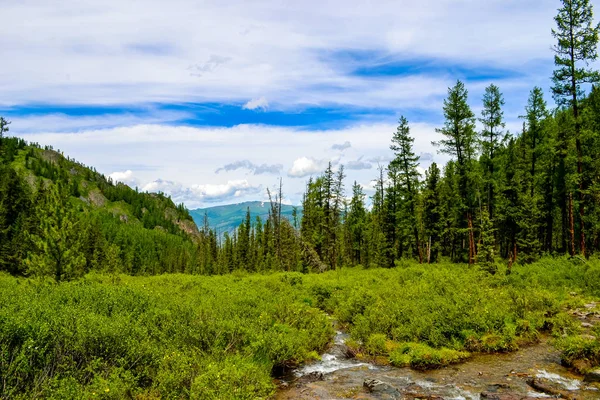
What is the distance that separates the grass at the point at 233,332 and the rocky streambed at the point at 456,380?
0.71 meters

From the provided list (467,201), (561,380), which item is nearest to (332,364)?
(561,380)

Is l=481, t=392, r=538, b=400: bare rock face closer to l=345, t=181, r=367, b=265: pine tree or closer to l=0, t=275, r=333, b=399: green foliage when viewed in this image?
l=0, t=275, r=333, b=399: green foliage

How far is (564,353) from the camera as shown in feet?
43.3

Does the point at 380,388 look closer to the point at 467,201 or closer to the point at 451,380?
the point at 451,380

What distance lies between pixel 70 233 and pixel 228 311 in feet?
48.8

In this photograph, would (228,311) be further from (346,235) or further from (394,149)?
(346,235)

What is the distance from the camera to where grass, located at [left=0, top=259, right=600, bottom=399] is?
30.5 ft

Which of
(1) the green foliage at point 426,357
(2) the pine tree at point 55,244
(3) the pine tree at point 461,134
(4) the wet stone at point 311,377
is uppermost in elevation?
(3) the pine tree at point 461,134

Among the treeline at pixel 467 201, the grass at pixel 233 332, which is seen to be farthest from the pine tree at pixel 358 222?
the grass at pixel 233 332

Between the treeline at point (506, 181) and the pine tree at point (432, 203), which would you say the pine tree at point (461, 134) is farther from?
the pine tree at point (432, 203)

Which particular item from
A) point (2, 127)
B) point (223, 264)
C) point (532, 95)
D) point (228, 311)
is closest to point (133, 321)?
point (228, 311)

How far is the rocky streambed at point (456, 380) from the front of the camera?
10938mm

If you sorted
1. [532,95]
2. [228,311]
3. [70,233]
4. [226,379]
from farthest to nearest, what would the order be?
1. [532,95]
2. [70,233]
3. [228,311]
4. [226,379]

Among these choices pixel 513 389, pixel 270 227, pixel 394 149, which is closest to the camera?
pixel 513 389
